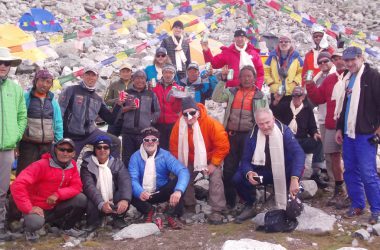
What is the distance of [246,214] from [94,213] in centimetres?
218

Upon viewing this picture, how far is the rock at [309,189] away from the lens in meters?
8.12

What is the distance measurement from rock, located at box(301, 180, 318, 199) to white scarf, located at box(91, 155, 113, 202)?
308 centimetres

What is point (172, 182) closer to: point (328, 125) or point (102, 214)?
point (102, 214)

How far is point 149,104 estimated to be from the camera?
26.2ft

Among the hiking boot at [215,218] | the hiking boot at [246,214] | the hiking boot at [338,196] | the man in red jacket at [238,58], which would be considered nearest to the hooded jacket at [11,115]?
the hiking boot at [215,218]

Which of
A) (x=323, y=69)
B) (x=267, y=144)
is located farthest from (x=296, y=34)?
(x=267, y=144)

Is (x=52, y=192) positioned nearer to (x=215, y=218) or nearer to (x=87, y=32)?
(x=215, y=218)

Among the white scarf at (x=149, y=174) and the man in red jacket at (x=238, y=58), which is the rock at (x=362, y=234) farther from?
the man in red jacket at (x=238, y=58)

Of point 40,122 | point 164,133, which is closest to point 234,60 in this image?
point 164,133

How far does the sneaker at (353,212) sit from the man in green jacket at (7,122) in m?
4.62

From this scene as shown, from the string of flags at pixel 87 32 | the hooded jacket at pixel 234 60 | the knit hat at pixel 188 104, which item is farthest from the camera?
the string of flags at pixel 87 32

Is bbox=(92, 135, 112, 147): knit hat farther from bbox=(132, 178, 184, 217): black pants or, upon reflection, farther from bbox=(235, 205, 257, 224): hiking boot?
bbox=(235, 205, 257, 224): hiking boot

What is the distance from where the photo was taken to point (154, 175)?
24.3 feet

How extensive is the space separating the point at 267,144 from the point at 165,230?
6.17 ft
